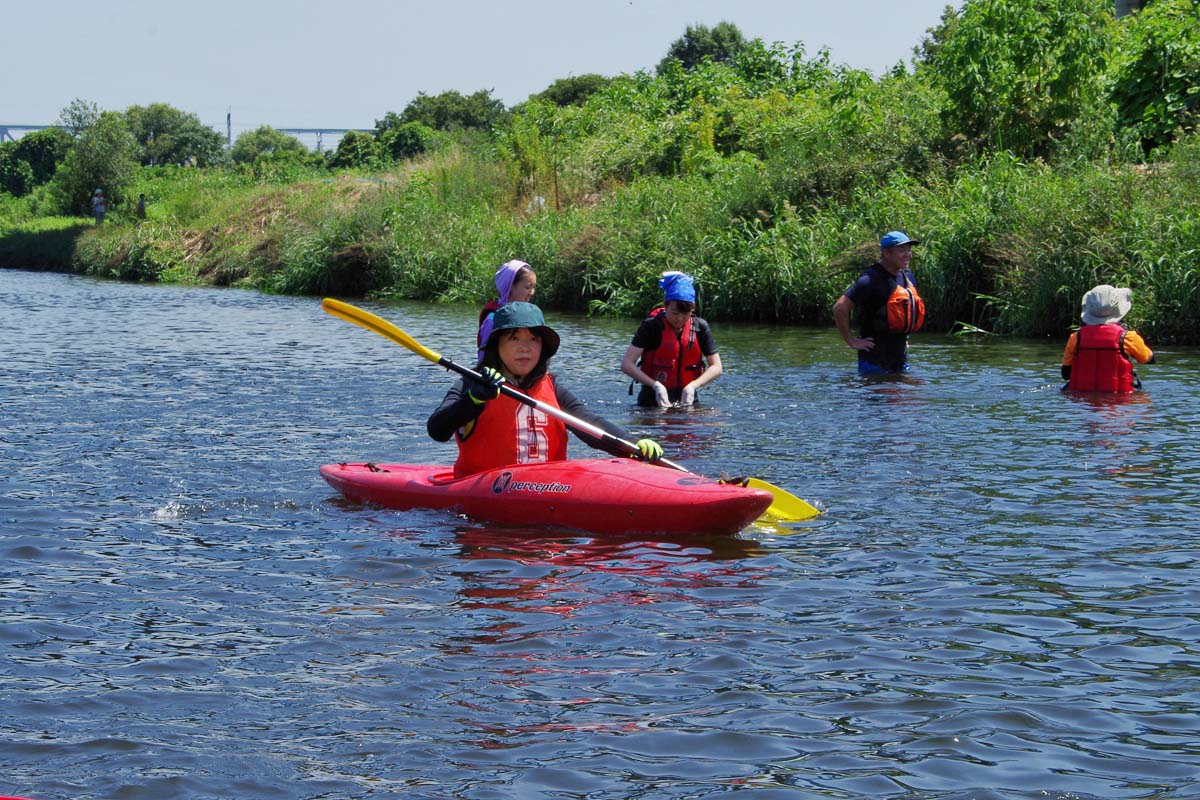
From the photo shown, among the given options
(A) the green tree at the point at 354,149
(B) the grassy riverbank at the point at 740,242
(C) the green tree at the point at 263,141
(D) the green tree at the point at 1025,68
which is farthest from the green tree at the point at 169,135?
(D) the green tree at the point at 1025,68

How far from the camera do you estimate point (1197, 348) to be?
45.3 ft

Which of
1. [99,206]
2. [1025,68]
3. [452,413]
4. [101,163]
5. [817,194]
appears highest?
[1025,68]

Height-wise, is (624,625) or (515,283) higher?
(515,283)

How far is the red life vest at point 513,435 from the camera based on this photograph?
22.0ft

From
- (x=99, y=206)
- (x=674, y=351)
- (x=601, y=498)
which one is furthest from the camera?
(x=99, y=206)

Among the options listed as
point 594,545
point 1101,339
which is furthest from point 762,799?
point 1101,339

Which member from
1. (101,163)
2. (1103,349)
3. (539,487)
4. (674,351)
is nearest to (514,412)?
(539,487)

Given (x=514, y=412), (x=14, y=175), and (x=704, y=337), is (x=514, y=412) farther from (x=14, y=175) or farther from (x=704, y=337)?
Answer: (x=14, y=175)

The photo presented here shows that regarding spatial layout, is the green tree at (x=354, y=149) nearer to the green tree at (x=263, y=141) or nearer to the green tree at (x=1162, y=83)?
the green tree at (x=263, y=141)

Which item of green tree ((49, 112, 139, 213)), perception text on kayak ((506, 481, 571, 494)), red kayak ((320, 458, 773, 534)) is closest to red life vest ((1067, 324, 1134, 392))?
red kayak ((320, 458, 773, 534))

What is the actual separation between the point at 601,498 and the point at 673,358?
352cm

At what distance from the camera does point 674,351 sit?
9633mm

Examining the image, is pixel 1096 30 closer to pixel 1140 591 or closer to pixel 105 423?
pixel 105 423

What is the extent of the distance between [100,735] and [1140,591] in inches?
140
